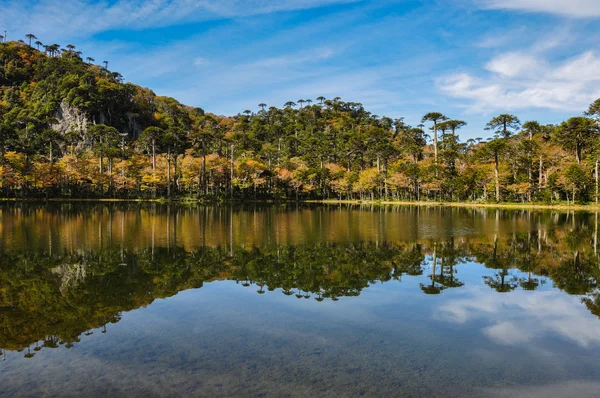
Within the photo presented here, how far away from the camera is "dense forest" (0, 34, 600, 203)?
6488 centimetres

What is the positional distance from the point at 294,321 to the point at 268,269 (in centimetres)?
563

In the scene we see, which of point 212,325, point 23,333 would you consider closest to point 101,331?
point 23,333

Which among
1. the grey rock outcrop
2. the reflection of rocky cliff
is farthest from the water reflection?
the grey rock outcrop

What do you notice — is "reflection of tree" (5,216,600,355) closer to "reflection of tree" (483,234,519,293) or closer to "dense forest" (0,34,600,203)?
"reflection of tree" (483,234,519,293)

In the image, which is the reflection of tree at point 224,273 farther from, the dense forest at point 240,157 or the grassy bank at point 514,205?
the dense forest at point 240,157

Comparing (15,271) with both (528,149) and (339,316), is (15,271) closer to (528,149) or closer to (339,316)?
(339,316)

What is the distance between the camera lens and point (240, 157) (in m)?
86.7

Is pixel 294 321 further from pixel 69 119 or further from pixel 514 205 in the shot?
pixel 69 119

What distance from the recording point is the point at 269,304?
11039 mm

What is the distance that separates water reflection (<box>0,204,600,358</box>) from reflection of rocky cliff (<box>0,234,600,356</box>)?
41mm

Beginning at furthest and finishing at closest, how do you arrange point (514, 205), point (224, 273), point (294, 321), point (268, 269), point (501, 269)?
1. point (514, 205)
2. point (501, 269)
3. point (268, 269)
4. point (224, 273)
5. point (294, 321)

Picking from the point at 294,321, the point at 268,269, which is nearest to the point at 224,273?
the point at 268,269

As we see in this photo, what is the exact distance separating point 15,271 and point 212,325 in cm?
885

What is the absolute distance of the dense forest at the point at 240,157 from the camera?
6488cm
